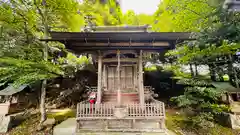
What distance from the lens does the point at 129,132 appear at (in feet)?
17.8

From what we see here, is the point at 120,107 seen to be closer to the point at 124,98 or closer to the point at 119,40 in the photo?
the point at 124,98

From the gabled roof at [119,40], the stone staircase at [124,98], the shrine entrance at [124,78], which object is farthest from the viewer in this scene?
the shrine entrance at [124,78]

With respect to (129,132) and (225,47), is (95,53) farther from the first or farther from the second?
(225,47)

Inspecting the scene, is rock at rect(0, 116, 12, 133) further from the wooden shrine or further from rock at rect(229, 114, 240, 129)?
rock at rect(229, 114, 240, 129)

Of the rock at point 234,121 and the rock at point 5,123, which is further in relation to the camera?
the rock at point 5,123

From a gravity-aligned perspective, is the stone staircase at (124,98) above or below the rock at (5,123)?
above

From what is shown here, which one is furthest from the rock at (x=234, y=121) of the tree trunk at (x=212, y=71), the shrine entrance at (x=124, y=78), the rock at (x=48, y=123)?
the rock at (x=48, y=123)

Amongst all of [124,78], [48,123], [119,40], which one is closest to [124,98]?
[124,78]

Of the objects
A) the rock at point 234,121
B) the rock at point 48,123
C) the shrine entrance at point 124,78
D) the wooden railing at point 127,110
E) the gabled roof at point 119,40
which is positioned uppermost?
the gabled roof at point 119,40

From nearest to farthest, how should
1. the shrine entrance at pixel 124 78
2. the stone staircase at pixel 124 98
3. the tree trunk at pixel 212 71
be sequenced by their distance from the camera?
the tree trunk at pixel 212 71
the stone staircase at pixel 124 98
the shrine entrance at pixel 124 78

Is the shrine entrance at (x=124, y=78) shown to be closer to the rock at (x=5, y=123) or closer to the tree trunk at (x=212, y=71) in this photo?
the tree trunk at (x=212, y=71)

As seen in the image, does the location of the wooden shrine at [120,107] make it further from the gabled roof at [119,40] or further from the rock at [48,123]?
the rock at [48,123]

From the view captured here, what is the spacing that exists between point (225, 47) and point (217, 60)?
6.96 feet

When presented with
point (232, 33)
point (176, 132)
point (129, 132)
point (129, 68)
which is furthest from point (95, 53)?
point (232, 33)
